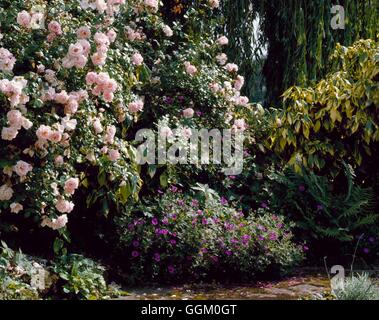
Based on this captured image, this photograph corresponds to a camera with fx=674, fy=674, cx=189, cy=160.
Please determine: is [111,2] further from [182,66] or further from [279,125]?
[279,125]

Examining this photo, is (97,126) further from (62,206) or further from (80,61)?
(62,206)

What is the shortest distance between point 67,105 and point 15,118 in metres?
0.43

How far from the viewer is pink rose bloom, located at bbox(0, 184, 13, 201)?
4445mm

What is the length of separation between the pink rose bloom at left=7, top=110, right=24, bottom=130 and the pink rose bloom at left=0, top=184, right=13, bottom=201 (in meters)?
0.42

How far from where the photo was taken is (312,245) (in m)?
6.07

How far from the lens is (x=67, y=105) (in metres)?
4.64

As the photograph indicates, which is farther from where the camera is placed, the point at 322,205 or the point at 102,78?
the point at 322,205

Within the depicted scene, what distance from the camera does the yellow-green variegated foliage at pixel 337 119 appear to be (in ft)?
20.2

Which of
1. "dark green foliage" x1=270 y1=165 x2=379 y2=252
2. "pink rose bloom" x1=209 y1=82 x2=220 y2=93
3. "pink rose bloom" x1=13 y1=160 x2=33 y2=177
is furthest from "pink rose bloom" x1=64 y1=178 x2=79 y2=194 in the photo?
"dark green foliage" x1=270 y1=165 x2=379 y2=252

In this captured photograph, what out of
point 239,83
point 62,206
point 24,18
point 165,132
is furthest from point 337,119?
point 24,18

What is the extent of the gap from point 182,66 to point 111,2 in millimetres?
1162

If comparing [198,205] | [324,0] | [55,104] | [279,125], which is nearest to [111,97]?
[55,104]

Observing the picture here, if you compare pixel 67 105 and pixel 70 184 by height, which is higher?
pixel 67 105

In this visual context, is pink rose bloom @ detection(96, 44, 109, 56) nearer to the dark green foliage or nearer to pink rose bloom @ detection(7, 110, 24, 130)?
pink rose bloom @ detection(7, 110, 24, 130)
